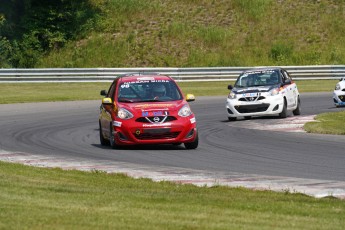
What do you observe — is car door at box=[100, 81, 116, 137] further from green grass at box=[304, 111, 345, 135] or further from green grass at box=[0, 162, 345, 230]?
green grass at box=[0, 162, 345, 230]

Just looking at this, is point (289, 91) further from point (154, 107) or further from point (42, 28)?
point (42, 28)

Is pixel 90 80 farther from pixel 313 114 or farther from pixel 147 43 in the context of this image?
pixel 313 114

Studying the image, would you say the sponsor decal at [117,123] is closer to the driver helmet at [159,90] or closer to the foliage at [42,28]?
the driver helmet at [159,90]

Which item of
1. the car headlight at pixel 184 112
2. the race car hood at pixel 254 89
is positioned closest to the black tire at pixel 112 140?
the car headlight at pixel 184 112

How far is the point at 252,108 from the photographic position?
26750 millimetres

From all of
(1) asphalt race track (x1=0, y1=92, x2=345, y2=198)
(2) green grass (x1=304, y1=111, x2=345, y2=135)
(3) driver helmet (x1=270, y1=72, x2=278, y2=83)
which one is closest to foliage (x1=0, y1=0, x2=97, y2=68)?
(1) asphalt race track (x1=0, y1=92, x2=345, y2=198)

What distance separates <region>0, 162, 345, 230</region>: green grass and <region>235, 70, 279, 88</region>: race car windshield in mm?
15124

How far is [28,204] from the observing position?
9984mm

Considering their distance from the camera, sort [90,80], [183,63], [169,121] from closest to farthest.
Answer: [169,121]
[90,80]
[183,63]

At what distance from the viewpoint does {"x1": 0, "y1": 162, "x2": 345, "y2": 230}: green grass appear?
28.9 ft

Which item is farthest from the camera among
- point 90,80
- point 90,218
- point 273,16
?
point 273,16

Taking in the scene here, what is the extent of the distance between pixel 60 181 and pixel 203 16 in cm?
4300

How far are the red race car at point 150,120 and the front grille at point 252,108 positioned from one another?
7310mm

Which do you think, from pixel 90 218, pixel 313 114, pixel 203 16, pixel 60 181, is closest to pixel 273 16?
pixel 203 16
